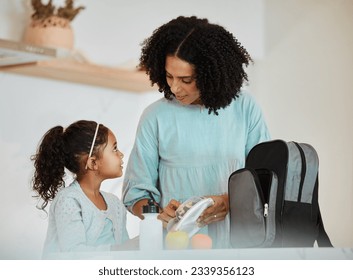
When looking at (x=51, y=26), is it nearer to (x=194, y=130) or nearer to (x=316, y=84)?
(x=194, y=130)

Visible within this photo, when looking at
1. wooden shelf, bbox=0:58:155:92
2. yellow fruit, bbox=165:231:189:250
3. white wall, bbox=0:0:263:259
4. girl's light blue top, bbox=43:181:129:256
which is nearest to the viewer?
yellow fruit, bbox=165:231:189:250

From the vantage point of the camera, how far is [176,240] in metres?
1.30

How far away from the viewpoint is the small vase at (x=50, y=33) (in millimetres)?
1922

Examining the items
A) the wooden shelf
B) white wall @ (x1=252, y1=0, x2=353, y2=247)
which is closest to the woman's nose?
the wooden shelf

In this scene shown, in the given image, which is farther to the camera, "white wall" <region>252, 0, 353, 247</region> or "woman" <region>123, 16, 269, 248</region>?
"white wall" <region>252, 0, 353, 247</region>

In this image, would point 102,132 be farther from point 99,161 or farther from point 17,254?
point 17,254

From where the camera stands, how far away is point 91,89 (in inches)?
77.6

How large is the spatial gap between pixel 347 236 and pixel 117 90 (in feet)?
2.49

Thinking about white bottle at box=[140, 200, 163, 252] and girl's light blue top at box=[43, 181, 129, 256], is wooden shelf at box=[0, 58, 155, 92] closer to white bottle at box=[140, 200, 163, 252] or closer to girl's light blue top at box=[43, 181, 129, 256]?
girl's light blue top at box=[43, 181, 129, 256]

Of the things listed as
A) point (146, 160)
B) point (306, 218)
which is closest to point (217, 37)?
point (146, 160)

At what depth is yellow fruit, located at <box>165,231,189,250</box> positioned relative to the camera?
1.30 metres

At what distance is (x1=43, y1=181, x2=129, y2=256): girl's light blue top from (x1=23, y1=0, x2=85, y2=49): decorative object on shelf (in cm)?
60

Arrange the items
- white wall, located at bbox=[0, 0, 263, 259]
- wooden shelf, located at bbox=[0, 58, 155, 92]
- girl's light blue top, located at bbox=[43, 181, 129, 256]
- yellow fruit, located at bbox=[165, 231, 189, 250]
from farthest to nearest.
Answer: wooden shelf, located at bbox=[0, 58, 155, 92] → white wall, located at bbox=[0, 0, 263, 259] → girl's light blue top, located at bbox=[43, 181, 129, 256] → yellow fruit, located at bbox=[165, 231, 189, 250]

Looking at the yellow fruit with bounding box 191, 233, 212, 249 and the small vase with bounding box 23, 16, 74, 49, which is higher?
the small vase with bounding box 23, 16, 74, 49
